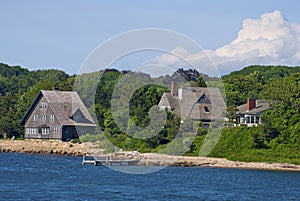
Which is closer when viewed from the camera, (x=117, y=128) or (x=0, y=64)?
(x=117, y=128)

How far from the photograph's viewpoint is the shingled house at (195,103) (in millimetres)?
62188

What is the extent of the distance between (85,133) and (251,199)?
36.5 metres

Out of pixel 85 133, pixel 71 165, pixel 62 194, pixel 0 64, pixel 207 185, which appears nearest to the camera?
pixel 62 194

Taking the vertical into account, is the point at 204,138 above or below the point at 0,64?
below

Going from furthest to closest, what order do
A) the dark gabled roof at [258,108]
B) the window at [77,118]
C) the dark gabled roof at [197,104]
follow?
the window at [77,118] → the dark gabled roof at [197,104] → the dark gabled roof at [258,108]

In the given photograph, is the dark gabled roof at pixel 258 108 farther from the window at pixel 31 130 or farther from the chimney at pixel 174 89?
the window at pixel 31 130

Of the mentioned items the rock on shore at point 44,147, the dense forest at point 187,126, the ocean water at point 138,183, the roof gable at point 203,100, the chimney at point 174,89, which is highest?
the chimney at point 174,89

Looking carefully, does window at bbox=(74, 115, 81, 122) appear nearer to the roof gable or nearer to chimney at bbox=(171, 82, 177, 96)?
chimney at bbox=(171, 82, 177, 96)

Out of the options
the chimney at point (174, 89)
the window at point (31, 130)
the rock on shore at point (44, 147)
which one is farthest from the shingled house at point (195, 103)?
the window at point (31, 130)

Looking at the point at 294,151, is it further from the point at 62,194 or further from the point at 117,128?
the point at 62,194

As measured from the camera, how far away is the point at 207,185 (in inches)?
1513

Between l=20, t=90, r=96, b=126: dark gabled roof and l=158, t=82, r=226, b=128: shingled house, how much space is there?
8.12 m

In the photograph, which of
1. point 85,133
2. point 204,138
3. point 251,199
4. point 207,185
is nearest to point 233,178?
point 207,185

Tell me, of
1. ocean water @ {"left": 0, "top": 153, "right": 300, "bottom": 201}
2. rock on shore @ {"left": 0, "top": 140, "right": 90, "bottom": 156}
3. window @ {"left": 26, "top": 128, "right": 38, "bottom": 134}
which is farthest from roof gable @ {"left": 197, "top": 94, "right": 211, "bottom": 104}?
ocean water @ {"left": 0, "top": 153, "right": 300, "bottom": 201}
